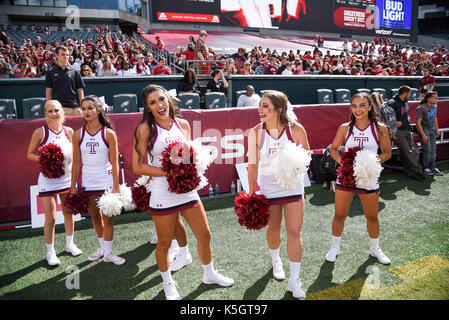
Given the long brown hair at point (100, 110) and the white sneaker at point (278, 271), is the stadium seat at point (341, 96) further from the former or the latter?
the long brown hair at point (100, 110)

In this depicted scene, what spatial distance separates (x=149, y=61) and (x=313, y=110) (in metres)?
8.80

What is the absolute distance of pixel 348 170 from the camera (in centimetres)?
339

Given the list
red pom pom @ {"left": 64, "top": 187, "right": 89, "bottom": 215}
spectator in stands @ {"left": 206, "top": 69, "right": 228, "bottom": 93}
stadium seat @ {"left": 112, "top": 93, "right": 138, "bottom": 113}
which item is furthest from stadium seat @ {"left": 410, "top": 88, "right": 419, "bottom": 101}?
red pom pom @ {"left": 64, "top": 187, "right": 89, "bottom": 215}

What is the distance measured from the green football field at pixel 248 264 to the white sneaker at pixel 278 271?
58 millimetres

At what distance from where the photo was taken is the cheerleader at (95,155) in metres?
3.51

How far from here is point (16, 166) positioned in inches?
197

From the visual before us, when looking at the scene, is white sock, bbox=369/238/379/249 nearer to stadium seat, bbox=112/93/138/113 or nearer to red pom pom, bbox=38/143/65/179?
red pom pom, bbox=38/143/65/179

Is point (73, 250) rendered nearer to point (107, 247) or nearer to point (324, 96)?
point (107, 247)

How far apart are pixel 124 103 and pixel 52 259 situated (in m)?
5.23

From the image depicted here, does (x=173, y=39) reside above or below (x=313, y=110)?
A: above

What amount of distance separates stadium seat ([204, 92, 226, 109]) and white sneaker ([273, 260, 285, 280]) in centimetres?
585

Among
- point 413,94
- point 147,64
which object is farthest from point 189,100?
point 413,94
